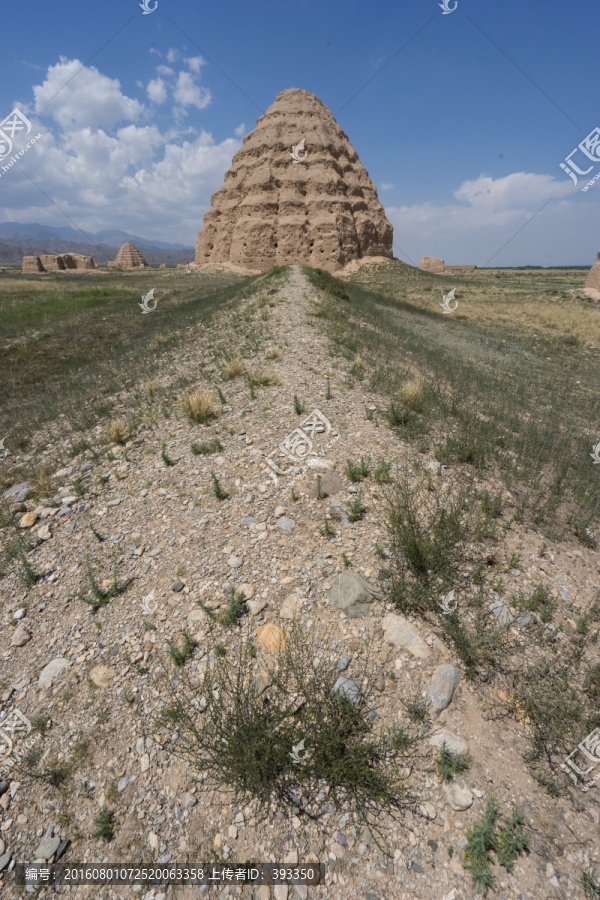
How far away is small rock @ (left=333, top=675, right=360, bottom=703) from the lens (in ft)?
10.5

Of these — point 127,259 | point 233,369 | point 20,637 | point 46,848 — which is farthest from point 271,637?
point 127,259

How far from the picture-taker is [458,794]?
272cm

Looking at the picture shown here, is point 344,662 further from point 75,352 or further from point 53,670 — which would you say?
point 75,352

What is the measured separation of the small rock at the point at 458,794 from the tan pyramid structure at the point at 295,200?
49.8 metres

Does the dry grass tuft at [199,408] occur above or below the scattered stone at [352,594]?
above

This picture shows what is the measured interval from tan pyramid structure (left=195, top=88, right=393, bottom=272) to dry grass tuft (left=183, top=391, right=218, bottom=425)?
44198 millimetres

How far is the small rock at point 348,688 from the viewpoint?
10.5 feet

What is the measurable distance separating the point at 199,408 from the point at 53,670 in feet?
15.8

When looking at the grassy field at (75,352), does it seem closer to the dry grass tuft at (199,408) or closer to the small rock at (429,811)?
the dry grass tuft at (199,408)

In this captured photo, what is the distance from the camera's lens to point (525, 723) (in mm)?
3098

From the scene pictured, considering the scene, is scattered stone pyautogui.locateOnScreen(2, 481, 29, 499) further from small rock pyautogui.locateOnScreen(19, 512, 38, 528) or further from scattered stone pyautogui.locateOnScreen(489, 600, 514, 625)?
scattered stone pyautogui.locateOnScreen(489, 600, 514, 625)

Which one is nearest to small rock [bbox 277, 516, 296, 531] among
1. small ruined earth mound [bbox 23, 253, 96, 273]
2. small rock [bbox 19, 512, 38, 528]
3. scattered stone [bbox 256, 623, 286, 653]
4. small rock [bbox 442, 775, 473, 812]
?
scattered stone [bbox 256, 623, 286, 653]

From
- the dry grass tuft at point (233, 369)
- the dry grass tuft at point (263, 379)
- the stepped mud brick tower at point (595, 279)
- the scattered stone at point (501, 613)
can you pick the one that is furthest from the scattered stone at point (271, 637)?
the stepped mud brick tower at point (595, 279)

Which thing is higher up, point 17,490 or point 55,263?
point 55,263
